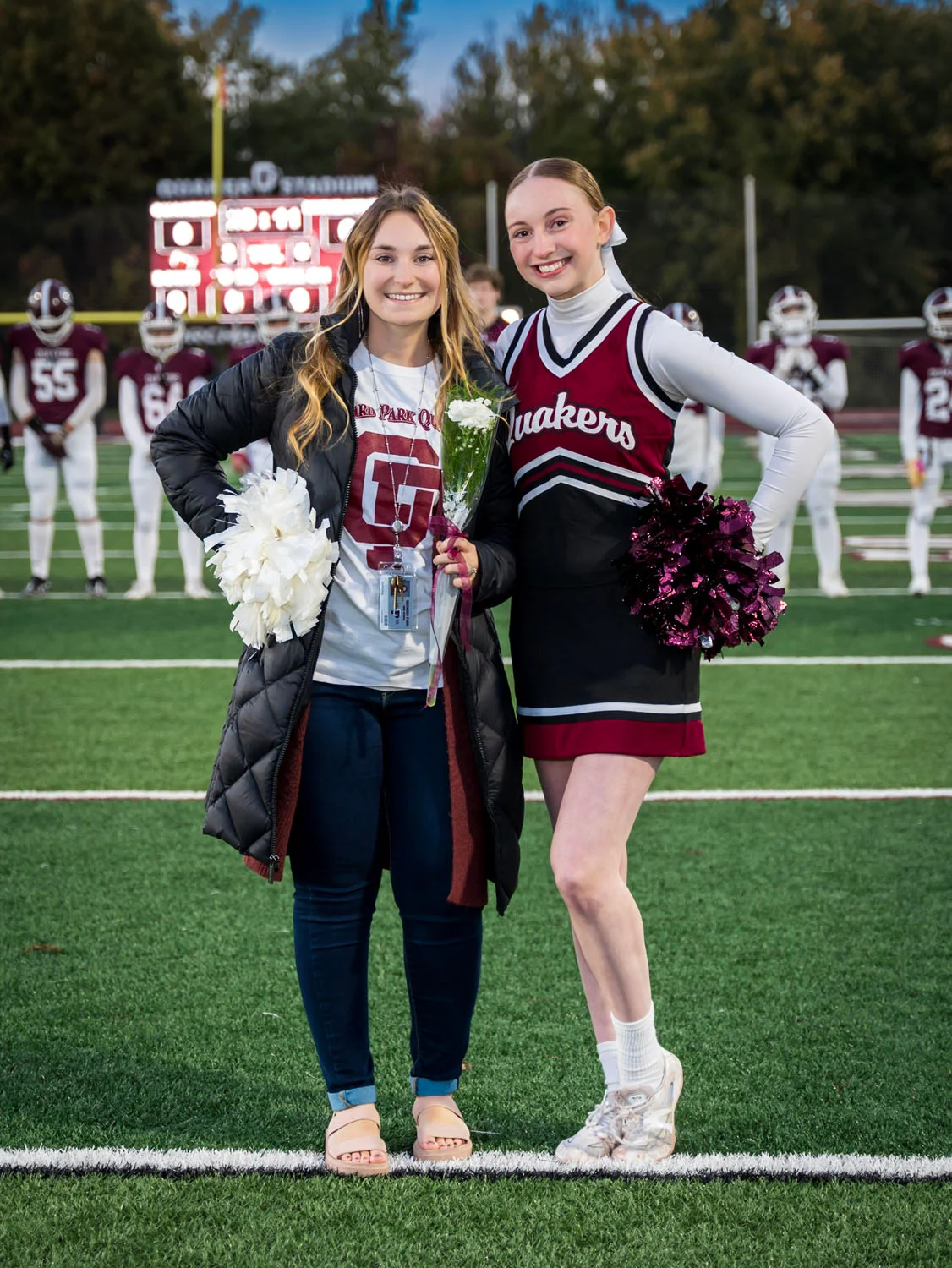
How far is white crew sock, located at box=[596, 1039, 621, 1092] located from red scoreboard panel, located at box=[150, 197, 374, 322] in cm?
1599

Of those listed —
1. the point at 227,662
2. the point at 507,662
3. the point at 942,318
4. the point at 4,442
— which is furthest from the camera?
the point at 4,442

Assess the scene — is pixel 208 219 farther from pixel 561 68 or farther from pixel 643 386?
pixel 561 68

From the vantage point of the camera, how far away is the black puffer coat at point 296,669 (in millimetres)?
2705

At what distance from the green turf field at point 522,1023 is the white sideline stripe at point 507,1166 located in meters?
0.04

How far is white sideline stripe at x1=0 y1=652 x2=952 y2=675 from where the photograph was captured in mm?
8156

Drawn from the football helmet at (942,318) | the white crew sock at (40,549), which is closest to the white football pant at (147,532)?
the white crew sock at (40,549)

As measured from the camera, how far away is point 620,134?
38375mm

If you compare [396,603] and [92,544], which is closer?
[396,603]

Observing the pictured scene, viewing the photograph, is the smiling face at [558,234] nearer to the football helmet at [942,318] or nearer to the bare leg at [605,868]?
the bare leg at [605,868]

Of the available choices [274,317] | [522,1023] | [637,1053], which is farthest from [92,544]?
[637,1053]

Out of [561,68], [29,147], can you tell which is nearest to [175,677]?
[29,147]

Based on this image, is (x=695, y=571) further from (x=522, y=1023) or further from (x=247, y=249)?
(x=247, y=249)

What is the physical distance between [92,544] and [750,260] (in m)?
17.3

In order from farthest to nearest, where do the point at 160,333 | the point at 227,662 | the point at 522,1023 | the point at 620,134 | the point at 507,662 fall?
the point at 620,134 < the point at 160,333 < the point at 227,662 < the point at 507,662 < the point at 522,1023
